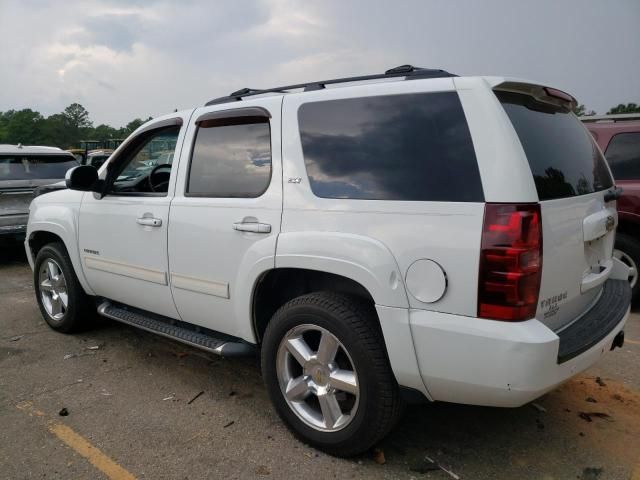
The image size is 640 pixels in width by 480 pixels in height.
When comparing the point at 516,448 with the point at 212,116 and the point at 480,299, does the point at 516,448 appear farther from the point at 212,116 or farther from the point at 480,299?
the point at 212,116

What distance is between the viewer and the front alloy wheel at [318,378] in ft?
8.72

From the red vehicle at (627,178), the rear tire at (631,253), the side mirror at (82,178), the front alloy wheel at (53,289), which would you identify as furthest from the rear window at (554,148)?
the front alloy wheel at (53,289)

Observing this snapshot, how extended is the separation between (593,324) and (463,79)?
1.37m

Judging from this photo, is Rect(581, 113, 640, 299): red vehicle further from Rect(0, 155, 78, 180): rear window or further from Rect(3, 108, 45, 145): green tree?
Rect(3, 108, 45, 145): green tree

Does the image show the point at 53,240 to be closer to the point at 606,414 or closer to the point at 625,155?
the point at 606,414

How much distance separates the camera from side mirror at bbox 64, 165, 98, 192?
386 centimetres

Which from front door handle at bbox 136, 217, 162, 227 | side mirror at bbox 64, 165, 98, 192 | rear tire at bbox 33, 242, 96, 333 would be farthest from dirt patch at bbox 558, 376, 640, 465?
rear tire at bbox 33, 242, 96, 333

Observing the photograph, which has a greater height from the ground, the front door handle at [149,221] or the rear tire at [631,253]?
the front door handle at [149,221]

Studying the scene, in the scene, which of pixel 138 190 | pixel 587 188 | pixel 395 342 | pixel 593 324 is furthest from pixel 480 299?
pixel 138 190

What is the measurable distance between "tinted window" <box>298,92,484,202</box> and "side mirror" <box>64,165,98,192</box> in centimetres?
193

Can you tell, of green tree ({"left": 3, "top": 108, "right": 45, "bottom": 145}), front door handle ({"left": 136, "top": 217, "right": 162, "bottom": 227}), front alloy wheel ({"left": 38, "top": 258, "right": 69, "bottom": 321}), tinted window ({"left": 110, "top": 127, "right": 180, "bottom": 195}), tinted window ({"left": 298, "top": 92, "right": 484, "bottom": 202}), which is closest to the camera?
tinted window ({"left": 298, "top": 92, "right": 484, "bottom": 202})

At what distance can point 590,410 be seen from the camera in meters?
3.28

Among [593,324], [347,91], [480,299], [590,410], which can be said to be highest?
[347,91]

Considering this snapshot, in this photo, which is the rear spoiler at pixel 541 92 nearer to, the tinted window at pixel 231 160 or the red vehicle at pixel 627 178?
the tinted window at pixel 231 160
